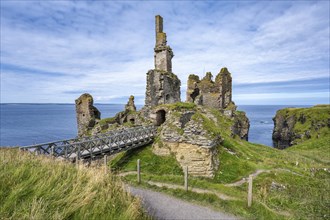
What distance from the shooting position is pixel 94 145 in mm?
16625

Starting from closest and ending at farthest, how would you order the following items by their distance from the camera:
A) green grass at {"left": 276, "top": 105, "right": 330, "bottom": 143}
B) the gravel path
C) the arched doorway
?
the gravel path < the arched doorway < green grass at {"left": 276, "top": 105, "right": 330, "bottom": 143}

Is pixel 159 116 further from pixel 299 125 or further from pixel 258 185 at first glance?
pixel 299 125

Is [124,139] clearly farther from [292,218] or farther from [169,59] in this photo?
[169,59]

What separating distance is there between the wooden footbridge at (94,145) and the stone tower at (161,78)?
6.93m

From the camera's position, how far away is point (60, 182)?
18.7 feet

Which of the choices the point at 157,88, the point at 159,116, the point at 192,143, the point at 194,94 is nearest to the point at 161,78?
the point at 157,88

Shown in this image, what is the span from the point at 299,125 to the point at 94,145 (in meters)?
59.1

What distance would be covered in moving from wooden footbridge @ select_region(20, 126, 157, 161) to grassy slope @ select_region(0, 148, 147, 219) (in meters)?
6.38

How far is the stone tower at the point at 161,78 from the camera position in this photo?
2861 cm

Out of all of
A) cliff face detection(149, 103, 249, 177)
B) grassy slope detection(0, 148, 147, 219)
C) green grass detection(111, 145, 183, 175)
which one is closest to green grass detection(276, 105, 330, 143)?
cliff face detection(149, 103, 249, 177)

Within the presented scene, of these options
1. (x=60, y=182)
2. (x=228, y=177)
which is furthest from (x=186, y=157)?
(x=60, y=182)

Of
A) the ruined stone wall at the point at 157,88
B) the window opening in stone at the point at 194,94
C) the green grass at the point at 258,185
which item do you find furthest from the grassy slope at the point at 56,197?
the window opening in stone at the point at 194,94

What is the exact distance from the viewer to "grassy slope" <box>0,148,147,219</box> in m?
4.26

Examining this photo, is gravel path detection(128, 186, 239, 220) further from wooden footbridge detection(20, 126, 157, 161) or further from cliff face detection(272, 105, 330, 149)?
cliff face detection(272, 105, 330, 149)
